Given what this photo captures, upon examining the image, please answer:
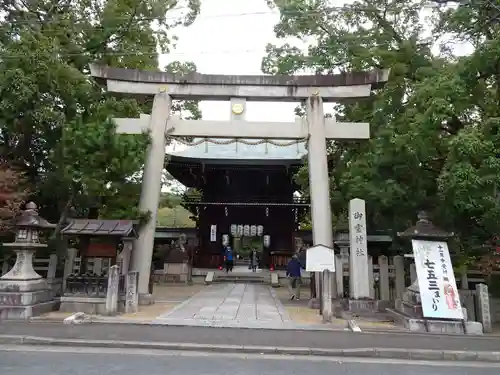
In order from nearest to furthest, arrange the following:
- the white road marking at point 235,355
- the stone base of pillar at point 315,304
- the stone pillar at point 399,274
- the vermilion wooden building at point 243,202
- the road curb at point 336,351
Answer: the white road marking at point 235,355
the road curb at point 336,351
the stone pillar at point 399,274
the stone base of pillar at point 315,304
the vermilion wooden building at point 243,202

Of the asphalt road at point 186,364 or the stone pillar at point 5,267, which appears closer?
the asphalt road at point 186,364

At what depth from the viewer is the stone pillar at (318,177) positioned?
510 inches

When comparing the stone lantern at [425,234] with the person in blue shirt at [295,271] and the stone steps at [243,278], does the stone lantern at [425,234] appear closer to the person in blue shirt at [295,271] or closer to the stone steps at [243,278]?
the person in blue shirt at [295,271]

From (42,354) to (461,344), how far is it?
7.32 meters

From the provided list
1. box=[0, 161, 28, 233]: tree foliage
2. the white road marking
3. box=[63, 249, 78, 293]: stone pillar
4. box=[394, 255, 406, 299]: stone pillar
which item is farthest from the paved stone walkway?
box=[0, 161, 28, 233]: tree foliage

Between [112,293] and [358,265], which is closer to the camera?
[112,293]

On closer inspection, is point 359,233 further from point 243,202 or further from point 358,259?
point 243,202

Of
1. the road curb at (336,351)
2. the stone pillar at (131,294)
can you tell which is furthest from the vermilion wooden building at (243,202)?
the road curb at (336,351)

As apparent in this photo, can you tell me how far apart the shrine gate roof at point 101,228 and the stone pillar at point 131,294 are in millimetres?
1173

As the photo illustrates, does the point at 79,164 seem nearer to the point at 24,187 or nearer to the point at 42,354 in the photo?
the point at 24,187

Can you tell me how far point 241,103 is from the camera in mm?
13703

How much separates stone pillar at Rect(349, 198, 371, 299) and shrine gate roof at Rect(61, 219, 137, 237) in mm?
6227

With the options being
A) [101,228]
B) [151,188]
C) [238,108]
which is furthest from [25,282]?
[238,108]

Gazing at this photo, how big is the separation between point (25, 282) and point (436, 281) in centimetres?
976
